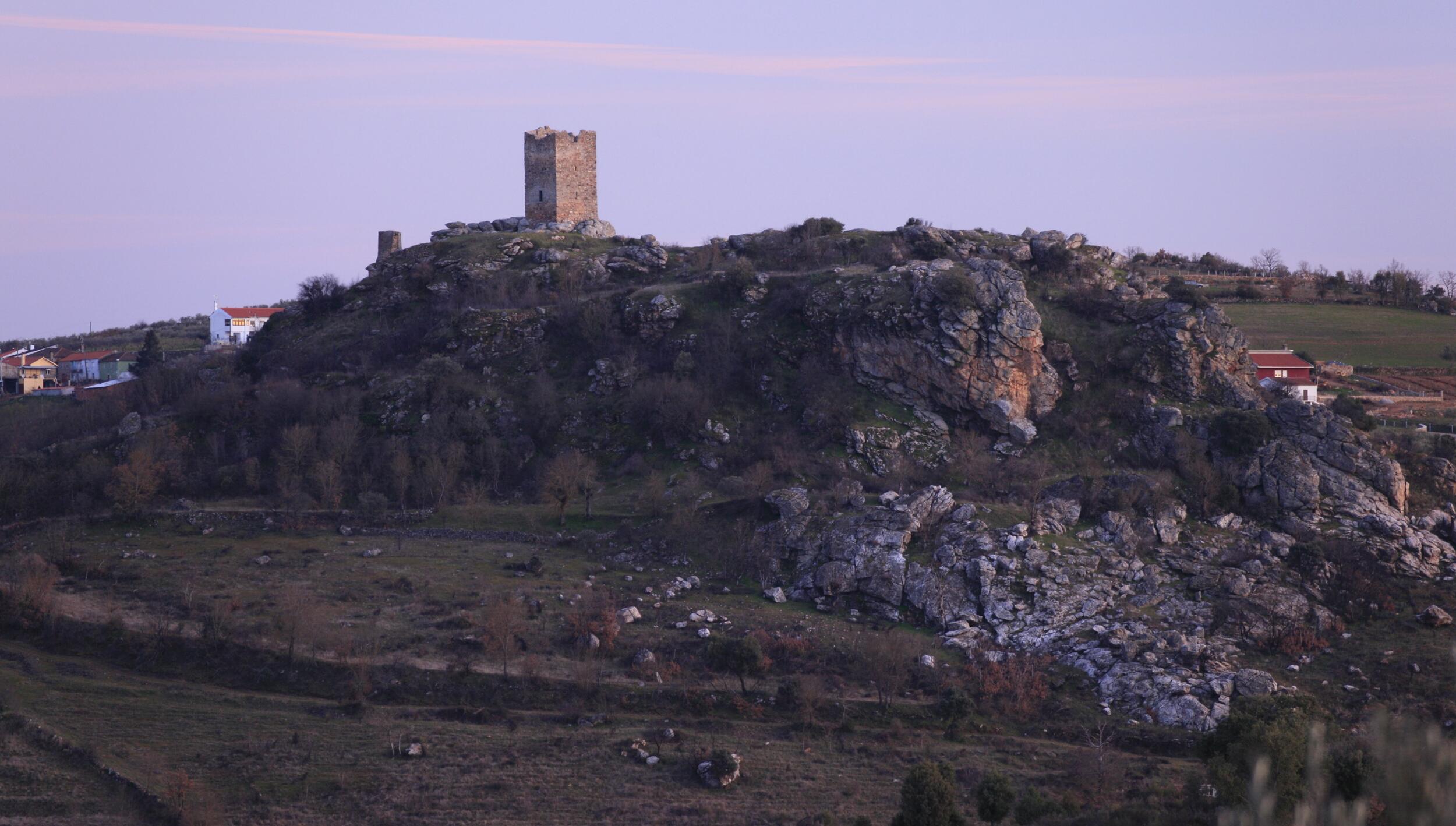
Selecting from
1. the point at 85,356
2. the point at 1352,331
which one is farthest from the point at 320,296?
the point at 1352,331

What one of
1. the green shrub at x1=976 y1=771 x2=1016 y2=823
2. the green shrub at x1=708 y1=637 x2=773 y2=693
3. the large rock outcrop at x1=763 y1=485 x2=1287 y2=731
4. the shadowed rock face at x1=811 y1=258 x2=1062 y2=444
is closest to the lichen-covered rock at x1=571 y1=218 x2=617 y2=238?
the shadowed rock face at x1=811 y1=258 x2=1062 y2=444

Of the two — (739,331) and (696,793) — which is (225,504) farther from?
(696,793)

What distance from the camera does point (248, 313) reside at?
9781 centimetres

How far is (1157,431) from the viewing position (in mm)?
43125

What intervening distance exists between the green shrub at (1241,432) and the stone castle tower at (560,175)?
40319mm

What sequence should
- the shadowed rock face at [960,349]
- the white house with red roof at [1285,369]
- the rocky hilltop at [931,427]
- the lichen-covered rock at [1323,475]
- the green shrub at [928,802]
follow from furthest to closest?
the white house with red roof at [1285,369]
the shadowed rock face at [960,349]
the lichen-covered rock at [1323,475]
the rocky hilltop at [931,427]
the green shrub at [928,802]

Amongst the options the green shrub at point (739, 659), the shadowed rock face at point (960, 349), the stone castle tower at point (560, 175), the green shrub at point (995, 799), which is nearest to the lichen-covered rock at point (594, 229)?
the stone castle tower at point (560, 175)

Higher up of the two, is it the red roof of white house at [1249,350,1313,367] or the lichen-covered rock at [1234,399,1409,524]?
the red roof of white house at [1249,350,1313,367]

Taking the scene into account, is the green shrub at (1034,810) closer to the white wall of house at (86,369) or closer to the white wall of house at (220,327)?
the white wall of house at (86,369)

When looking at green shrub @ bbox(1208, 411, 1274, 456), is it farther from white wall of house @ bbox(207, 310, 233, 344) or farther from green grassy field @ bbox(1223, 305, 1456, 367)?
white wall of house @ bbox(207, 310, 233, 344)

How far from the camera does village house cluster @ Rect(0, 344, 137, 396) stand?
3054 inches

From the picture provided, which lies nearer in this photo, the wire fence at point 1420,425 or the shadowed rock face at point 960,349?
the shadowed rock face at point 960,349

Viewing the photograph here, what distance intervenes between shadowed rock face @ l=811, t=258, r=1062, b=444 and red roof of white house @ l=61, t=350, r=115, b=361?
220 ft

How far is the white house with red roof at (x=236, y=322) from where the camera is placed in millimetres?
95438
